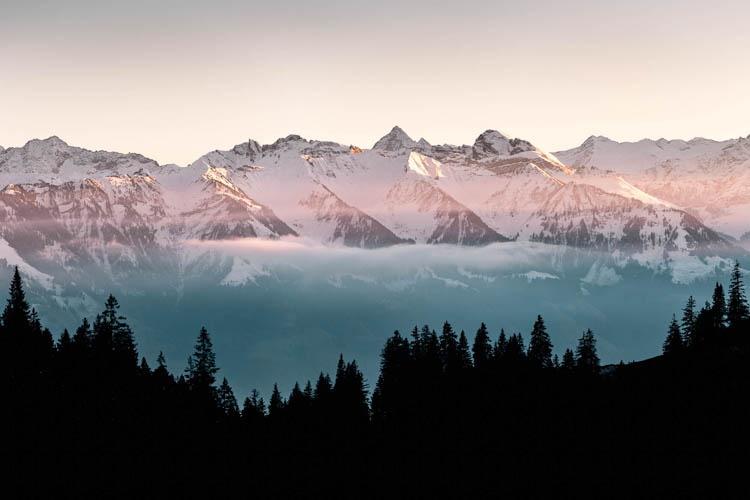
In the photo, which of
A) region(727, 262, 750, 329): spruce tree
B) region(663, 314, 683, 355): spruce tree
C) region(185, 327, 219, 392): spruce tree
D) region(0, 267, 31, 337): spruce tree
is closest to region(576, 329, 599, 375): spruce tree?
region(663, 314, 683, 355): spruce tree

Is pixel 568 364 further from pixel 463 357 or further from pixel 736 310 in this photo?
pixel 736 310

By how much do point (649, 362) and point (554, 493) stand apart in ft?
140

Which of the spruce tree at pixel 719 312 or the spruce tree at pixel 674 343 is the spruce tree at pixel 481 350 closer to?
the spruce tree at pixel 674 343

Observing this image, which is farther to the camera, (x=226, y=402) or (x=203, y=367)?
(x=226, y=402)

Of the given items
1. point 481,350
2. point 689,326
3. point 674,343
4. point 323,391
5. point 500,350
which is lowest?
point 323,391

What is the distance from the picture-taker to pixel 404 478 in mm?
115438

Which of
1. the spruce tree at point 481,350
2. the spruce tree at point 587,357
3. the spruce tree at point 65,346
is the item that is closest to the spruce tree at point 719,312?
the spruce tree at point 587,357

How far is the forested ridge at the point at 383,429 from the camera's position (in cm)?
10219

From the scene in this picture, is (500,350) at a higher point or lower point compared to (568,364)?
higher

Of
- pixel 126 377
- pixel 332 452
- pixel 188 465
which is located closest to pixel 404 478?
pixel 332 452

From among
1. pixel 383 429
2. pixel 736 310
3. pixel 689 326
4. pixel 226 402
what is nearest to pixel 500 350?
pixel 383 429

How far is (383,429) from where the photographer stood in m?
130

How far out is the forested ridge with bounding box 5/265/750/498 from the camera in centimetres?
10219

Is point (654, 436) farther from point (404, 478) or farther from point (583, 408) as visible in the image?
point (404, 478)
